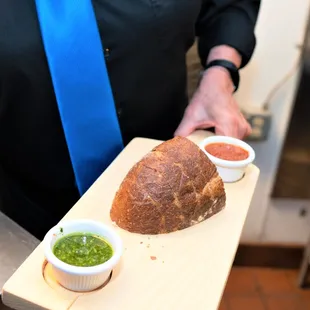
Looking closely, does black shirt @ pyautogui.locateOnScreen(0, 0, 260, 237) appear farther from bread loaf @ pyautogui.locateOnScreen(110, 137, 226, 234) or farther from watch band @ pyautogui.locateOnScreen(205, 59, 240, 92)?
bread loaf @ pyautogui.locateOnScreen(110, 137, 226, 234)

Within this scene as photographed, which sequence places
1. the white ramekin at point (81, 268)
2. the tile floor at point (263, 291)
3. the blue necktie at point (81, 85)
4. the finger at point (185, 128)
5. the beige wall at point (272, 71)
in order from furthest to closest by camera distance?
the tile floor at point (263, 291) < the beige wall at point (272, 71) < the finger at point (185, 128) < the blue necktie at point (81, 85) < the white ramekin at point (81, 268)

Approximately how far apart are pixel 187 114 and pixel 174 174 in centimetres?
25

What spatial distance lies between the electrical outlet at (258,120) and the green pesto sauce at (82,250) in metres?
0.79

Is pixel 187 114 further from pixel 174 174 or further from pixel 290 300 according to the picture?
pixel 290 300

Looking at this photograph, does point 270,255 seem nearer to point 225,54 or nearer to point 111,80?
point 225,54

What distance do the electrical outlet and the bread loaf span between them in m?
0.65

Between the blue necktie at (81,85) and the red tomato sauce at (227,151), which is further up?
the blue necktie at (81,85)

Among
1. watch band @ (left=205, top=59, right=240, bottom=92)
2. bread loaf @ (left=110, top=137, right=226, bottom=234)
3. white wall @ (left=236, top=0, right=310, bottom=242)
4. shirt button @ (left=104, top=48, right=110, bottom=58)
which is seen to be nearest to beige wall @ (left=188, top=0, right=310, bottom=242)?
white wall @ (left=236, top=0, right=310, bottom=242)

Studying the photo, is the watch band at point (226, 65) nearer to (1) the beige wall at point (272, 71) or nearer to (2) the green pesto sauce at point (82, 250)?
(1) the beige wall at point (272, 71)

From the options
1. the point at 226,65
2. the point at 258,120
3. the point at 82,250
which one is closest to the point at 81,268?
the point at 82,250

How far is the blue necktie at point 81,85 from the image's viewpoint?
0.67m

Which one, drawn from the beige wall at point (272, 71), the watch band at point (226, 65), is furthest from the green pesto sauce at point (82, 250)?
the beige wall at point (272, 71)

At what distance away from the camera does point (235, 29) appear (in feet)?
2.94

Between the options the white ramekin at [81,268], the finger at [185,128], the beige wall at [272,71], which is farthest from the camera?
the beige wall at [272,71]
